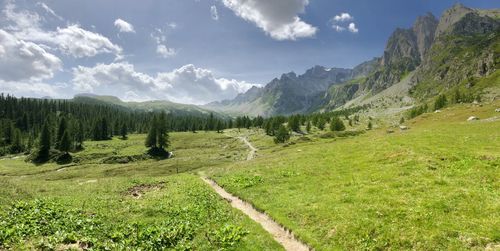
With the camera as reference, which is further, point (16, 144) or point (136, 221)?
point (16, 144)

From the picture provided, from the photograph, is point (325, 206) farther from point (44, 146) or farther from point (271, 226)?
point (44, 146)

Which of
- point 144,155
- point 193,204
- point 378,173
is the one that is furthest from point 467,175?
point 144,155

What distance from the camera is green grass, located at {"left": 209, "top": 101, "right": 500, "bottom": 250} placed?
16.7 metres

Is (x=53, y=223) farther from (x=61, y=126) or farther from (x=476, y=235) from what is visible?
(x=61, y=126)

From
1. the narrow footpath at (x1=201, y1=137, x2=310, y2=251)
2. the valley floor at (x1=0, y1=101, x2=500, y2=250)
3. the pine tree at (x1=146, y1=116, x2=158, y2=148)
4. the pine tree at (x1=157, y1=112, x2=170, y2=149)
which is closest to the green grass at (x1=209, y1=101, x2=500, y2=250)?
the valley floor at (x1=0, y1=101, x2=500, y2=250)

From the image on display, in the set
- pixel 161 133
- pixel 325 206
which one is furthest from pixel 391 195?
pixel 161 133

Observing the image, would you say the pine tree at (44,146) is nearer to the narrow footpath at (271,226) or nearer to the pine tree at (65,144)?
the pine tree at (65,144)

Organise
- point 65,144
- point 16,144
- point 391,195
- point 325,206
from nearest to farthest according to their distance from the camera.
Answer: point 325,206, point 391,195, point 65,144, point 16,144

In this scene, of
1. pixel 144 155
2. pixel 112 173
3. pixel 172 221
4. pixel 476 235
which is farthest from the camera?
pixel 144 155

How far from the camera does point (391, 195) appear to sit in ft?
75.2

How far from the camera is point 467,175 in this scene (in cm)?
2531

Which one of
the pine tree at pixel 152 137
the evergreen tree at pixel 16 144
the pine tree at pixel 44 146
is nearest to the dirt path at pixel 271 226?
the pine tree at pixel 152 137

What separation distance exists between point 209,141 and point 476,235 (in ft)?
459

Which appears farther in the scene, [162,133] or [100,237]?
[162,133]
